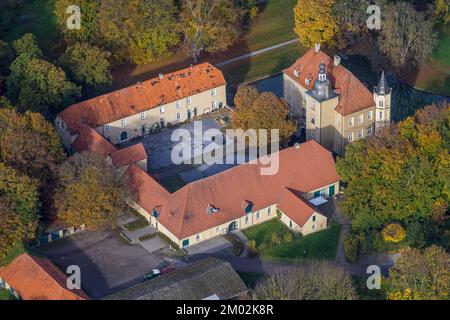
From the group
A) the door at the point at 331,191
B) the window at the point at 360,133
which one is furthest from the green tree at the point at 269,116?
the door at the point at 331,191

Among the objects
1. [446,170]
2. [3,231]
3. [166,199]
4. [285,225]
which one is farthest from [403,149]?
[3,231]

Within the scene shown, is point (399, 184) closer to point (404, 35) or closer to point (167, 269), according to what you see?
point (167, 269)

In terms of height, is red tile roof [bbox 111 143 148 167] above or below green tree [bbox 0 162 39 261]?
below

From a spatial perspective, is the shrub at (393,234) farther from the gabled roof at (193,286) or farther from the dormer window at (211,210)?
the dormer window at (211,210)

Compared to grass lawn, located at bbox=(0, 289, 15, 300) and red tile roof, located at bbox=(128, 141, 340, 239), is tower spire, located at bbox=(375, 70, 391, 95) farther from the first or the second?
grass lawn, located at bbox=(0, 289, 15, 300)

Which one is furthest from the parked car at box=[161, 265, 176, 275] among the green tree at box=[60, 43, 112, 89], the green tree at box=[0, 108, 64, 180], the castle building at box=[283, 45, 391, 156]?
the green tree at box=[60, 43, 112, 89]

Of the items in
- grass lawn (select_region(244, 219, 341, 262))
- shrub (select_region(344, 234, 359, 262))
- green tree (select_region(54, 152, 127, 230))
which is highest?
green tree (select_region(54, 152, 127, 230))
